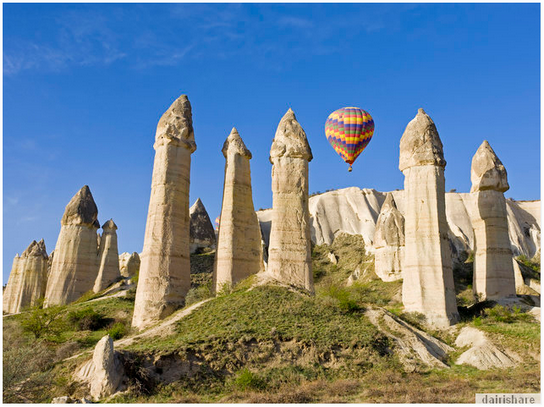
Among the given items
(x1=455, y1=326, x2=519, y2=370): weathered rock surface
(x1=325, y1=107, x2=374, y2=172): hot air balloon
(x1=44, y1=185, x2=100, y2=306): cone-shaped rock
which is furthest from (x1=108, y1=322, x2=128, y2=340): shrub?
(x1=325, y1=107, x2=374, y2=172): hot air balloon

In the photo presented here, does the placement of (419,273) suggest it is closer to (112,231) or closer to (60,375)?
(60,375)

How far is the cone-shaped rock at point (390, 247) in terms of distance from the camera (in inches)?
1499

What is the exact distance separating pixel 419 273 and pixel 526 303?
20.9ft

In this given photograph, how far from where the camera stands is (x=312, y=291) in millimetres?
22984

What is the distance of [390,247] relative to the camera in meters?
38.9

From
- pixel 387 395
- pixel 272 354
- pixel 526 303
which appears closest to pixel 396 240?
pixel 526 303

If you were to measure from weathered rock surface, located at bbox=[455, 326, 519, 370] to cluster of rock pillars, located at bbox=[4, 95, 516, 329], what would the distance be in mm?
2909

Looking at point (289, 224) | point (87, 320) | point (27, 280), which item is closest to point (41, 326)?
point (87, 320)

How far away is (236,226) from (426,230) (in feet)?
26.3

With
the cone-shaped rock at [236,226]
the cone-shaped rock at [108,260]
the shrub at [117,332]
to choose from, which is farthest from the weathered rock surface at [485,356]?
the cone-shaped rock at [108,260]

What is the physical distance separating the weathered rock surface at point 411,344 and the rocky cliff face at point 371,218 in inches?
1417

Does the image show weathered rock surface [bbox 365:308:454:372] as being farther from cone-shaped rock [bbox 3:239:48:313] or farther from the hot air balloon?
cone-shaped rock [bbox 3:239:48:313]

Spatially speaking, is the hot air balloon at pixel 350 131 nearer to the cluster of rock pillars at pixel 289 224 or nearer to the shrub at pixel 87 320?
the cluster of rock pillars at pixel 289 224

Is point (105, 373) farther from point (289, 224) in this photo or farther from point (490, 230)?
point (490, 230)
